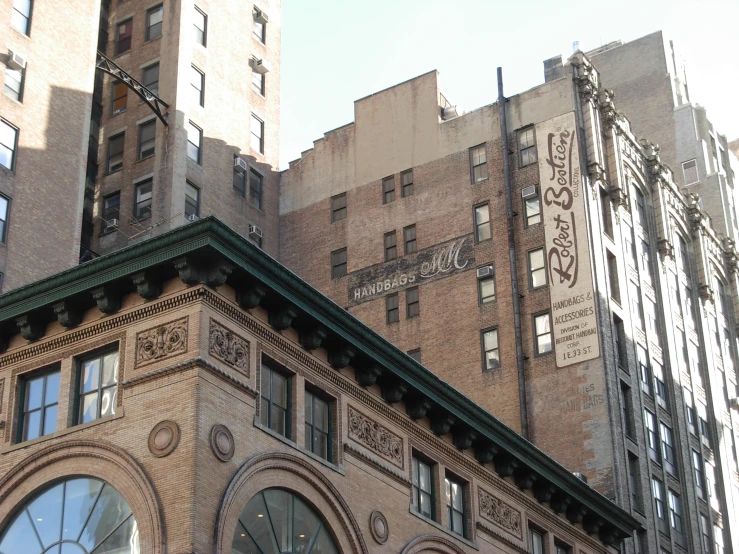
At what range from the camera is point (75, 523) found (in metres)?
27.3

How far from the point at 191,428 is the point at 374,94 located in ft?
134

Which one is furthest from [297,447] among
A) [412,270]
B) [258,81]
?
[258,81]

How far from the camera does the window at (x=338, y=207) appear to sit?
210ft

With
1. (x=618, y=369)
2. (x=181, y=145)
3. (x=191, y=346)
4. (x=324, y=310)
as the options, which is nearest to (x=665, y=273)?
(x=618, y=369)

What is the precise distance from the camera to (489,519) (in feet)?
121

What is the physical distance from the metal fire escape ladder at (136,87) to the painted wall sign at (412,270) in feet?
38.1

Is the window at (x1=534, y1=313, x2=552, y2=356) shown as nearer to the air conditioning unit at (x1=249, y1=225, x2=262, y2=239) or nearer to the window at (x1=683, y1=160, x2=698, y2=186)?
the air conditioning unit at (x1=249, y1=225, x2=262, y2=239)

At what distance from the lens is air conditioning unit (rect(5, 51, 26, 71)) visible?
47.8 m

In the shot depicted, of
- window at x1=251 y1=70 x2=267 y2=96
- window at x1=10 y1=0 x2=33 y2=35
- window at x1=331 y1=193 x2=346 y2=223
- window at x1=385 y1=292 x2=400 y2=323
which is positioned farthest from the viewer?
window at x1=251 y1=70 x2=267 y2=96

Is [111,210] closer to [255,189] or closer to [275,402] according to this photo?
[255,189]

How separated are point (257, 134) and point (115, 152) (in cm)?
776

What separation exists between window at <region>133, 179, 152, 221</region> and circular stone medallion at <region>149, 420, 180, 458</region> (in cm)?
3186

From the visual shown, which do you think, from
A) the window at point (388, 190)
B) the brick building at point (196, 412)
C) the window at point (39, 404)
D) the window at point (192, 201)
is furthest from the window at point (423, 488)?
the window at point (388, 190)

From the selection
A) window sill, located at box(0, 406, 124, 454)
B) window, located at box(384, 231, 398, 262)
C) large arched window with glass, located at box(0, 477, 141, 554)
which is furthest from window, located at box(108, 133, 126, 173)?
large arched window with glass, located at box(0, 477, 141, 554)
